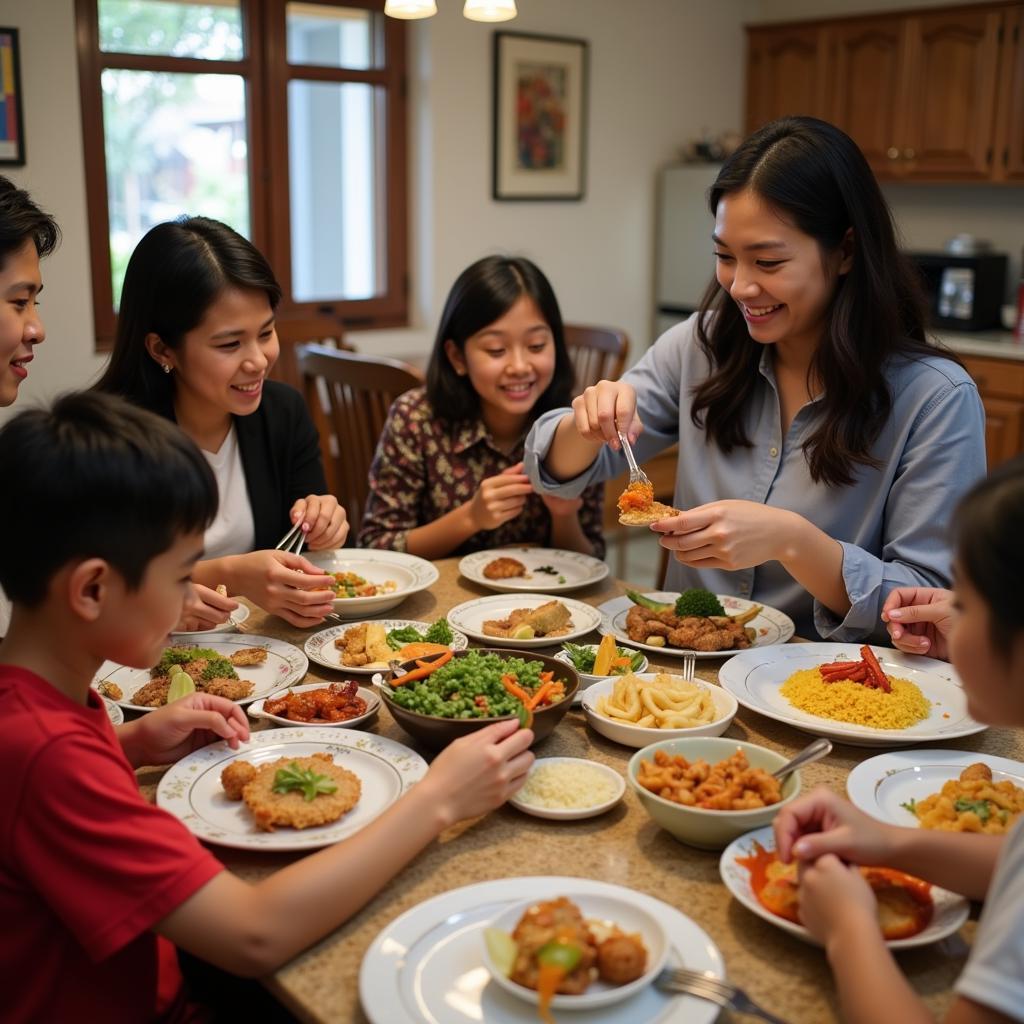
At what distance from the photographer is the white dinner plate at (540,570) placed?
2.11 m

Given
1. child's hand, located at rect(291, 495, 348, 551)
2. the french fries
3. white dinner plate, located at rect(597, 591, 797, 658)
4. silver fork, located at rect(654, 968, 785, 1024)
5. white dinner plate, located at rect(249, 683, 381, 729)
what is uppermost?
child's hand, located at rect(291, 495, 348, 551)

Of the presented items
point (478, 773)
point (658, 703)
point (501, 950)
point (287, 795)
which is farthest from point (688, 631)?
point (501, 950)

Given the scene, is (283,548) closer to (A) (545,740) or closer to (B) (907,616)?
(A) (545,740)

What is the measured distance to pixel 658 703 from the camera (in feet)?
4.86

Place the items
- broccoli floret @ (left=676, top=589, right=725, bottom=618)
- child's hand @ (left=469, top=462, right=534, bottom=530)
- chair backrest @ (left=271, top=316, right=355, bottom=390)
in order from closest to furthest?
broccoli floret @ (left=676, top=589, right=725, bottom=618) → child's hand @ (left=469, top=462, right=534, bottom=530) → chair backrest @ (left=271, top=316, right=355, bottom=390)

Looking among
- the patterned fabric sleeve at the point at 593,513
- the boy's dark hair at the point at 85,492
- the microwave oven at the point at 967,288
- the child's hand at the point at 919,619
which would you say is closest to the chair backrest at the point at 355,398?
the patterned fabric sleeve at the point at 593,513

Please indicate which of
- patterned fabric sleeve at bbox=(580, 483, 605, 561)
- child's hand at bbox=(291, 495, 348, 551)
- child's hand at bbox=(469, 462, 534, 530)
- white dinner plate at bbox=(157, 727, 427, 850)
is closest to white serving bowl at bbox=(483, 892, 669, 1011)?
white dinner plate at bbox=(157, 727, 427, 850)

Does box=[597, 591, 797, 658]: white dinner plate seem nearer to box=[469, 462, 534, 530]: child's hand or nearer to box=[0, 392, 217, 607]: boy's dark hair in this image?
box=[469, 462, 534, 530]: child's hand

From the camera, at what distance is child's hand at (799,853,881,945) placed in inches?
38.9

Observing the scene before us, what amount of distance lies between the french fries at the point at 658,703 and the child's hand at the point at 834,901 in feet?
1.35

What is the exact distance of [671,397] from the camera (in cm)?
232

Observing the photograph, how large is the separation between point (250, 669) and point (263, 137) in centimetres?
360

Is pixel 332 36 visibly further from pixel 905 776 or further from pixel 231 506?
pixel 905 776

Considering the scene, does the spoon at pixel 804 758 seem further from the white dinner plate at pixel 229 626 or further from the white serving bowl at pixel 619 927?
the white dinner plate at pixel 229 626
